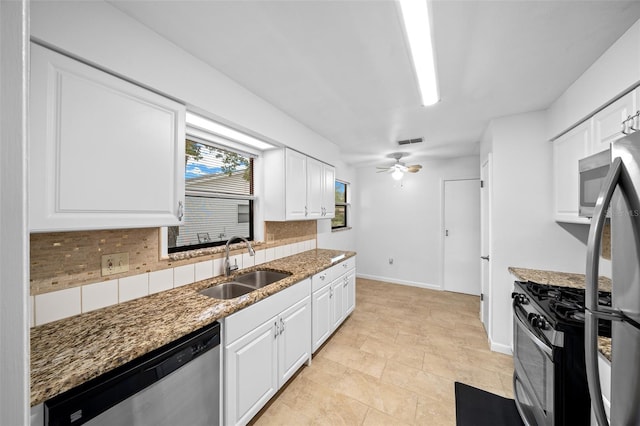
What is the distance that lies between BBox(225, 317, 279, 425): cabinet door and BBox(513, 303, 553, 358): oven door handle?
1.72 meters

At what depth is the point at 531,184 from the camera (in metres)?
2.42

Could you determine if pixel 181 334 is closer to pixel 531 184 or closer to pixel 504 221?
pixel 504 221

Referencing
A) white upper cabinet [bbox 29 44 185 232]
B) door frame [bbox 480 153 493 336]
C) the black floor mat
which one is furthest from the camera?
door frame [bbox 480 153 493 336]

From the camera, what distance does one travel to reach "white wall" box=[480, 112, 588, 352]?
2.32m

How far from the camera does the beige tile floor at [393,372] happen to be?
1.77 metres

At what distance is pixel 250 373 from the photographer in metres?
1.58

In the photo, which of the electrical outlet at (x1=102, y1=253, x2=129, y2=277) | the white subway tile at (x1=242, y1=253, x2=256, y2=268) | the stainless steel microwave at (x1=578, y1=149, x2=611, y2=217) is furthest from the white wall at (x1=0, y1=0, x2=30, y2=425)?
the stainless steel microwave at (x1=578, y1=149, x2=611, y2=217)

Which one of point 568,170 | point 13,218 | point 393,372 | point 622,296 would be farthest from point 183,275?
point 568,170

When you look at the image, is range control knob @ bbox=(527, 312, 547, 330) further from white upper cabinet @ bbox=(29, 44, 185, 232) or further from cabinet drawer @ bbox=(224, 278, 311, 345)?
white upper cabinet @ bbox=(29, 44, 185, 232)

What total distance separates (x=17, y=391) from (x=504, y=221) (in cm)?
325

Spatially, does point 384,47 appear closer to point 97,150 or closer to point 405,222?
point 97,150

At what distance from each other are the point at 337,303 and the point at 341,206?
2502 mm

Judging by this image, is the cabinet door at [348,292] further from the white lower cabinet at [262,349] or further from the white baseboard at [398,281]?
the white baseboard at [398,281]

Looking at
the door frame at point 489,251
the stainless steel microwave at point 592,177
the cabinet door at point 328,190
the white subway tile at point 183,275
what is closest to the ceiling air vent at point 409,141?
the door frame at point 489,251
